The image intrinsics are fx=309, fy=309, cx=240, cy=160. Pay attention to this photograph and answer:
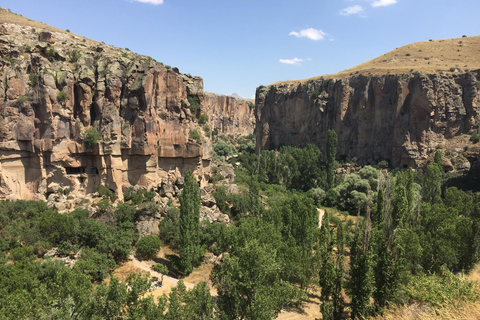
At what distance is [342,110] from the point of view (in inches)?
3113

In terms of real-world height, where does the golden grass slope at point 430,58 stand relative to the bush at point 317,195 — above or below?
above

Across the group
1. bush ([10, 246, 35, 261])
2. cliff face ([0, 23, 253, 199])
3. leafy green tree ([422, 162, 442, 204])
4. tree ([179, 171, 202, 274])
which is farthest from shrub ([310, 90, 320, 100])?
bush ([10, 246, 35, 261])

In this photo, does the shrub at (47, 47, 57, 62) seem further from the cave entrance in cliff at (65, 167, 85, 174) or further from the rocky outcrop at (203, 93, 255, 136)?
the rocky outcrop at (203, 93, 255, 136)

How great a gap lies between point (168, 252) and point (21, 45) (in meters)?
27.7

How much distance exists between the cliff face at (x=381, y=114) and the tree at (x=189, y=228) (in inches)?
2092

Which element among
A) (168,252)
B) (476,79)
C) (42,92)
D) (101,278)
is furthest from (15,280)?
(476,79)

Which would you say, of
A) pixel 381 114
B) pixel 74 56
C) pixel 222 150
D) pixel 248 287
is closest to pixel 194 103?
pixel 74 56

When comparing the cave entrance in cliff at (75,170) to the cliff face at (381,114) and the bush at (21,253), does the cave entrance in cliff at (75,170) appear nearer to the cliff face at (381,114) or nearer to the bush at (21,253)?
the bush at (21,253)

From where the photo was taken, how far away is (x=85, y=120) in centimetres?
3491

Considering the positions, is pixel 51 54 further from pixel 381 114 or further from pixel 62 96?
pixel 381 114

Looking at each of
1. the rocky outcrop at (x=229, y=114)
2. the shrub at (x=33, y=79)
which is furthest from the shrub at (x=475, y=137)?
the rocky outcrop at (x=229, y=114)

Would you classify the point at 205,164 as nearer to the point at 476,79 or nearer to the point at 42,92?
the point at 42,92

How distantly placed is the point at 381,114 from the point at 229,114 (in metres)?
72.9

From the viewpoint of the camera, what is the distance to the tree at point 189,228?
28422 millimetres
